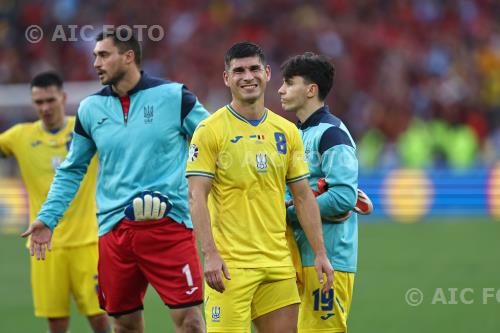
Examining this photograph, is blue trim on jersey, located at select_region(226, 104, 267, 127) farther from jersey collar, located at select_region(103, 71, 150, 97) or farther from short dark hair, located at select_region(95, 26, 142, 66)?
short dark hair, located at select_region(95, 26, 142, 66)

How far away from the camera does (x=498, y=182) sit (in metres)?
19.2

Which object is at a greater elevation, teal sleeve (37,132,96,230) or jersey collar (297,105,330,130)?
jersey collar (297,105,330,130)

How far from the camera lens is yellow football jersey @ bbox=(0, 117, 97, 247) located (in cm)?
859

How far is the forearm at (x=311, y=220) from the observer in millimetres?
6160

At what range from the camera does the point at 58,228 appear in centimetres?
860

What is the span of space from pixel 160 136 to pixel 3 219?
43.5 feet

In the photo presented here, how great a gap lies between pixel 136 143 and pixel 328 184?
1509 millimetres

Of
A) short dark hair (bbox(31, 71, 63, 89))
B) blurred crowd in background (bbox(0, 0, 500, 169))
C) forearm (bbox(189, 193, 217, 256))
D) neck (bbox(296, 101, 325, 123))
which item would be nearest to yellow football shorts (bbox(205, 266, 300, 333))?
forearm (bbox(189, 193, 217, 256))

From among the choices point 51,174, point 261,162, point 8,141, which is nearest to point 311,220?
point 261,162

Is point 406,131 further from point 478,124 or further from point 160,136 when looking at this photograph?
point 160,136

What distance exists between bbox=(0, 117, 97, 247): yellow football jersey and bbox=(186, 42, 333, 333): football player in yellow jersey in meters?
2.69

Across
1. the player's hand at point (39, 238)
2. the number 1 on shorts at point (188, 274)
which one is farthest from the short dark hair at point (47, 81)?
the number 1 on shorts at point (188, 274)

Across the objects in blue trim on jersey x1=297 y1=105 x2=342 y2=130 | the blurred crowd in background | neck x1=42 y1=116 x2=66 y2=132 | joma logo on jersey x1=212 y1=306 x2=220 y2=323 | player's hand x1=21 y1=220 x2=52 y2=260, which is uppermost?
the blurred crowd in background

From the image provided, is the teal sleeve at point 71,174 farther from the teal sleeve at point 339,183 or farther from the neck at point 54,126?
the teal sleeve at point 339,183
